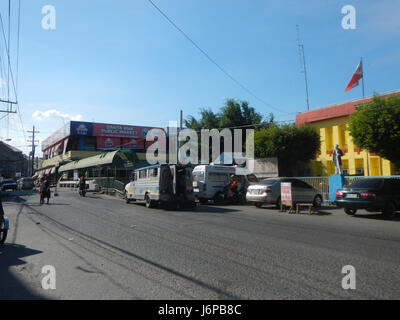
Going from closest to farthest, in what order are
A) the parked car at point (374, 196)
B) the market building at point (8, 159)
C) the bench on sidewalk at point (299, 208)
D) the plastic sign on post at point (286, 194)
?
the parked car at point (374, 196)
the bench on sidewalk at point (299, 208)
the plastic sign on post at point (286, 194)
the market building at point (8, 159)

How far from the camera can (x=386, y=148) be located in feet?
71.2

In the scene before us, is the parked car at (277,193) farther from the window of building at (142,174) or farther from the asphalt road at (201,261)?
the window of building at (142,174)

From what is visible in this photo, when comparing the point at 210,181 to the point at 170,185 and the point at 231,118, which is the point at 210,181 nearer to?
the point at 170,185

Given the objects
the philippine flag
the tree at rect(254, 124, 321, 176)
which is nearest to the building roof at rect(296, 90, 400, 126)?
the philippine flag

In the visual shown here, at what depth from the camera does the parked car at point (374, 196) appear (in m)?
11.6

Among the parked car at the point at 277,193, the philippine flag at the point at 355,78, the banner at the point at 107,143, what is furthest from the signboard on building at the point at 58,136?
the parked car at the point at 277,193

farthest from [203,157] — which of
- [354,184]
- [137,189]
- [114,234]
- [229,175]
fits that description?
[114,234]

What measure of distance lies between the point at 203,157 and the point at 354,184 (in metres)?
21.9

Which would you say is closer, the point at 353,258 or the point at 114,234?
the point at 353,258

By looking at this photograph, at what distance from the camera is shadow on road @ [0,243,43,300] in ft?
13.5

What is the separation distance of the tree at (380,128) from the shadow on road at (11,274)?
833 inches

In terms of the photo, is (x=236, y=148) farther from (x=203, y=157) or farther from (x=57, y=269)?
(x=57, y=269)

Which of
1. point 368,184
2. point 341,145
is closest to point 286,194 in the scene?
point 368,184
